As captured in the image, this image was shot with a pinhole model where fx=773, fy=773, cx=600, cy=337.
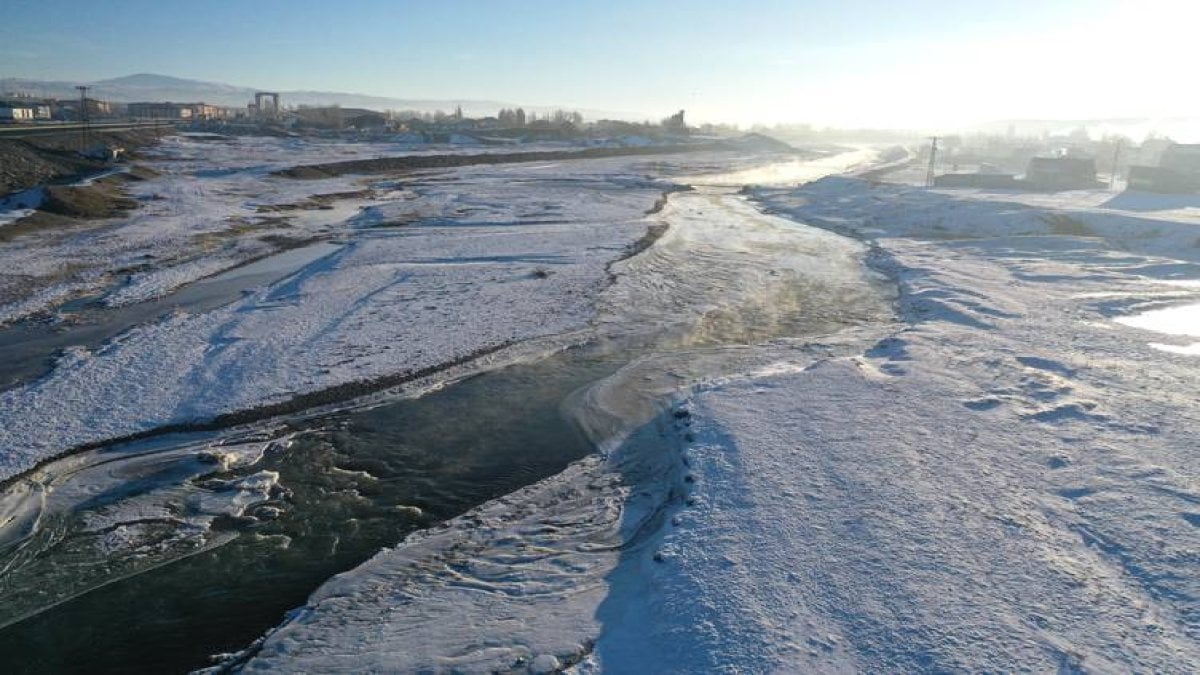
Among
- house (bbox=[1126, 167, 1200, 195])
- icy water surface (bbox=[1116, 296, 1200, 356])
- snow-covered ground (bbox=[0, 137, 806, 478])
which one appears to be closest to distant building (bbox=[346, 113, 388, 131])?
snow-covered ground (bbox=[0, 137, 806, 478])

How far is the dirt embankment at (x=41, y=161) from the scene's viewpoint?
26.5 meters

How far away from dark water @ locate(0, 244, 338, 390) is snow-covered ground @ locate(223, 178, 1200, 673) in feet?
23.0

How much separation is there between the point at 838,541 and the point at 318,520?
4.36m

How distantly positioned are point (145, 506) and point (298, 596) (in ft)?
7.12

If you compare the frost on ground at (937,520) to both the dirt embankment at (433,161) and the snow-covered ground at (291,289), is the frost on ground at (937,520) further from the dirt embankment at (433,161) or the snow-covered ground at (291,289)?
the dirt embankment at (433,161)

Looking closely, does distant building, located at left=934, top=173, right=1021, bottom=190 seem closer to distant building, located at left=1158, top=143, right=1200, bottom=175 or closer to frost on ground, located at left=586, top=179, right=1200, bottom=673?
distant building, located at left=1158, top=143, right=1200, bottom=175

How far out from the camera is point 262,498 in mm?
7070

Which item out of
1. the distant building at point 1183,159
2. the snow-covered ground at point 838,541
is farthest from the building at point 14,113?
the distant building at point 1183,159

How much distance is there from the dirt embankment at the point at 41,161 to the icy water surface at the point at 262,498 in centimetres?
2157

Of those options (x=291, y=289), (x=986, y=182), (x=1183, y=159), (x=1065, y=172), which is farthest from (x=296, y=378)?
(x=1183, y=159)

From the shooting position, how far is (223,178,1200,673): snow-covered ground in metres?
4.91

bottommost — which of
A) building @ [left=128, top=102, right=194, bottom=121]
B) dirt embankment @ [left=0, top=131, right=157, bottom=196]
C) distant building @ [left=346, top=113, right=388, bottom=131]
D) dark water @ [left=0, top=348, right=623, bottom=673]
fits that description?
dark water @ [left=0, top=348, right=623, bottom=673]

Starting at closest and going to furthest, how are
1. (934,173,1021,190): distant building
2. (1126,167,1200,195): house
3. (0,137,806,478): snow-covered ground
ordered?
(0,137,806,478): snow-covered ground < (1126,167,1200,195): house < (934,173,1021,190): distant building

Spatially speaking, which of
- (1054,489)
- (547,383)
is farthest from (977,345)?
(547,383)
